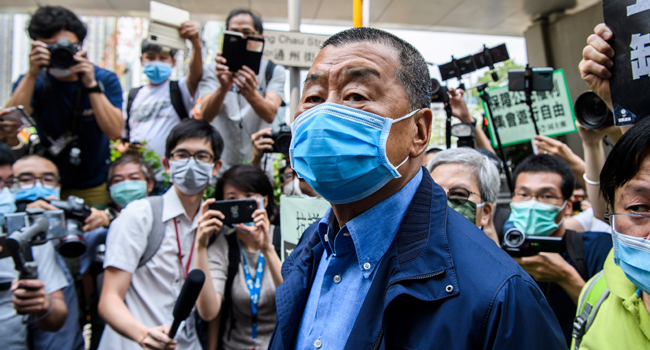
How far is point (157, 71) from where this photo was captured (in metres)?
4.40

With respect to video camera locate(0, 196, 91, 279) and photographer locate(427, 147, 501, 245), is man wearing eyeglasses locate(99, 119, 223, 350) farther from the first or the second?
photographer locate(427, 147, 501, 245)

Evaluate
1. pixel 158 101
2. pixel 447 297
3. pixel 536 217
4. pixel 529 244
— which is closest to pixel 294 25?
pixel 158 101

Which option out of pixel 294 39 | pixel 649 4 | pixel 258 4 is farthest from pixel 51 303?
pixel 258 4

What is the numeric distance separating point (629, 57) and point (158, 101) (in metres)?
3.91

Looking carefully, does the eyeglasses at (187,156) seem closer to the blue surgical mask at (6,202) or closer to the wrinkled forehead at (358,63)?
the blue surgical mask at (6,202)

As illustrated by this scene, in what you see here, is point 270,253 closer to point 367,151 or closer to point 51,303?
point 51,303

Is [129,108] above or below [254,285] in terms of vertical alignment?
above

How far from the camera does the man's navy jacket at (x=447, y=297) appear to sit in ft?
3.54

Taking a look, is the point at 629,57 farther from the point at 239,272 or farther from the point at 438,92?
the point at 239,272

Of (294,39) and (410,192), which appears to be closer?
(410,192)

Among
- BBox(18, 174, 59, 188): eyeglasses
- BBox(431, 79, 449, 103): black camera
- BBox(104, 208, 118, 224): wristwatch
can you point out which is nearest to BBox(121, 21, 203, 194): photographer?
BBox(104, 208, 118, 224): wristwatch

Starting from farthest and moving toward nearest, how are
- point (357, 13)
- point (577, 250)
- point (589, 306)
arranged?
point (577, 250)
point (357, 13)
point (589, 306)

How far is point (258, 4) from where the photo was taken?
7.59m

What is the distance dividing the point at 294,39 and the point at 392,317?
4.21 m
